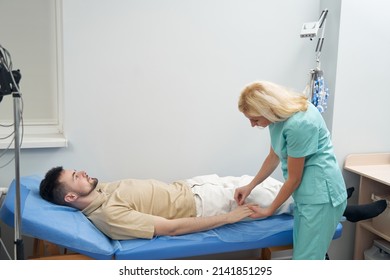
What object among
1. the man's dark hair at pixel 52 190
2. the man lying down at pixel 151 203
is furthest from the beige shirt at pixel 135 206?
the man's dark hair at pixel 52 190

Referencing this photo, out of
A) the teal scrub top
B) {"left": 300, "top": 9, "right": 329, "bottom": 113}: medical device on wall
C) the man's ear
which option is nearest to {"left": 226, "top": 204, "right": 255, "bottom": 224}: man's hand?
the teal scrub top

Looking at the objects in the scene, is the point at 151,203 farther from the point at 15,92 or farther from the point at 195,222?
the point at 15,92

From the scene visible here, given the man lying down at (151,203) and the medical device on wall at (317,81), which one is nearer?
the man lying down at (151,203)

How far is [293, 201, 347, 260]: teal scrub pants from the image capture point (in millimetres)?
1762

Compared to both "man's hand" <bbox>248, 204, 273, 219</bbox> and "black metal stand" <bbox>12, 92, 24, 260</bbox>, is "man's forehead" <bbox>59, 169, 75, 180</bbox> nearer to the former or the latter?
"black metal stand" <bbox>12, 92, 24, 260</bbox>

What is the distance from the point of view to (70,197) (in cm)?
187

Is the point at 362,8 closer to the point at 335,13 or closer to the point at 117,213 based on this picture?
the point at 335,13

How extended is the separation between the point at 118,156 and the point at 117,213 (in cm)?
60

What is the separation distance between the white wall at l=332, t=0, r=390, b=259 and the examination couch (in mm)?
889

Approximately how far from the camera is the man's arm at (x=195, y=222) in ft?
5.92

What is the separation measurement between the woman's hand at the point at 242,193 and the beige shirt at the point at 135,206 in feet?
0.74

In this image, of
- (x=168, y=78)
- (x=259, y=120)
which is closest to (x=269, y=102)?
(x=259, y=120)

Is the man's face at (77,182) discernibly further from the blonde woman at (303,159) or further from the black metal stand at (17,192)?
the blonde woman at (303,159)

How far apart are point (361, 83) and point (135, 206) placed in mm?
1674
